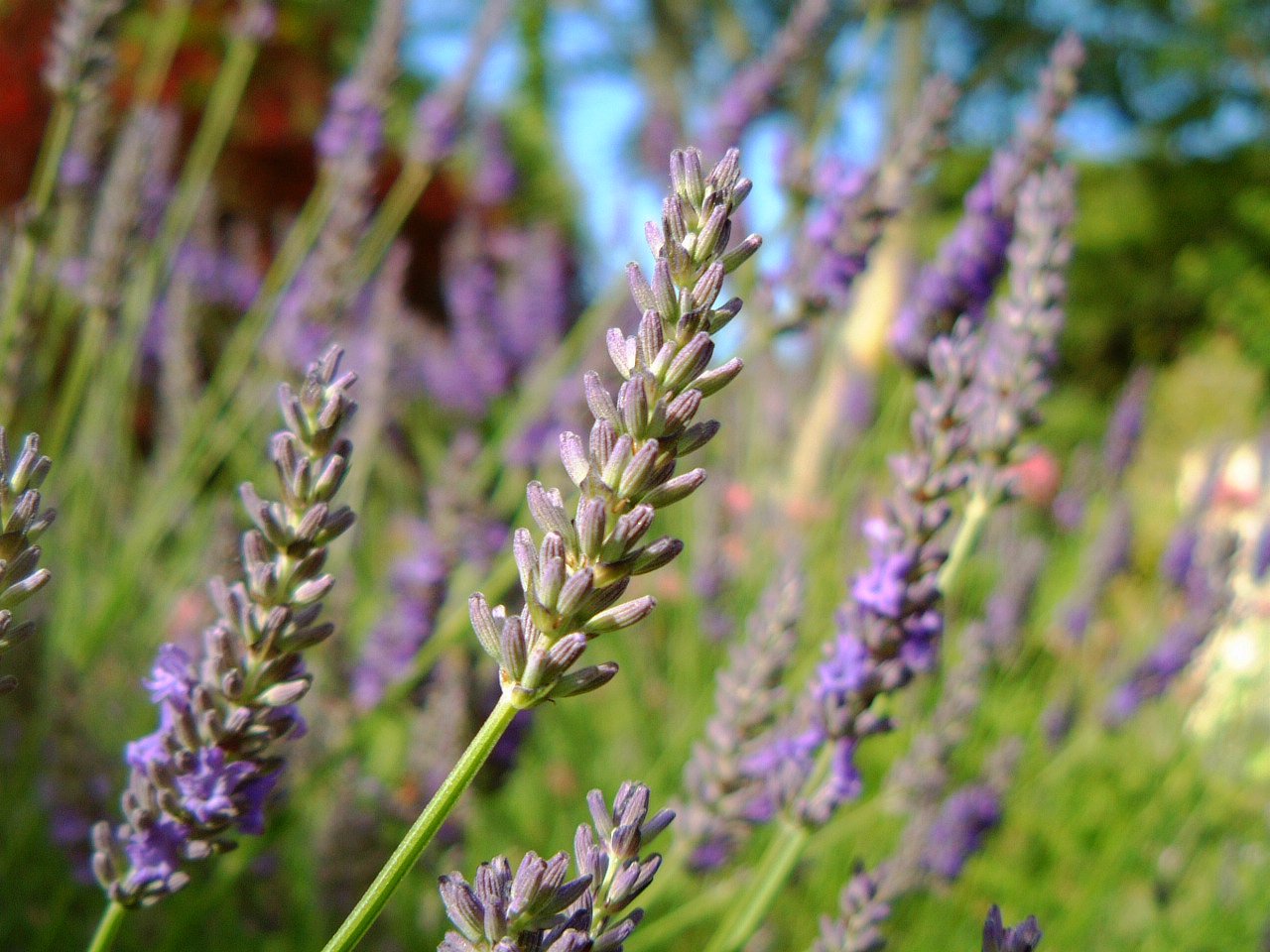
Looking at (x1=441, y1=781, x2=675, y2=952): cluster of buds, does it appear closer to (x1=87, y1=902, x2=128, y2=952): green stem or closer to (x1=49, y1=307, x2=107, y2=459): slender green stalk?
(x1=87, y1=902, x2=128, y2=952): green stem

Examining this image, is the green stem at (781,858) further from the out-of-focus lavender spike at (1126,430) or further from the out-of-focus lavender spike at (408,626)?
the out-of-focus lavender spike at (1126,430)

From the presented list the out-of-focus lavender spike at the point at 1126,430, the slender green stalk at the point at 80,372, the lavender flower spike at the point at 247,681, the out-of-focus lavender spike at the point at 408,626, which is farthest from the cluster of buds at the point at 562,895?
the out-of-focus lavender spike at the point at 1126,430

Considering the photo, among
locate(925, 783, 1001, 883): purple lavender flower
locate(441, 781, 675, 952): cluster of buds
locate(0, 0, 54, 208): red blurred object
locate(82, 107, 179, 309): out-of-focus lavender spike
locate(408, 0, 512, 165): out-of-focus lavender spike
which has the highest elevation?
locate(0, 0, 54, 208): red blurred object

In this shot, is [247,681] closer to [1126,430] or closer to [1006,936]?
[1006,936]

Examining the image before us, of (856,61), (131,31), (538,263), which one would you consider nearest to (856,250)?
(856,61)

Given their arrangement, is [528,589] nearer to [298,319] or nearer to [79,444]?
[298,319]

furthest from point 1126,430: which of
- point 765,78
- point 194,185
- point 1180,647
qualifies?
point 194,185

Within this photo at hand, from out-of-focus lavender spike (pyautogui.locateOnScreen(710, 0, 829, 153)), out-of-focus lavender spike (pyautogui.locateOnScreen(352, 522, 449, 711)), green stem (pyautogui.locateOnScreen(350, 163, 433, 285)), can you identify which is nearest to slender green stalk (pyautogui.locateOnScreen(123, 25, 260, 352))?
green stem (pyautogui.locateOnScreen(350, 163, 433, 285))
